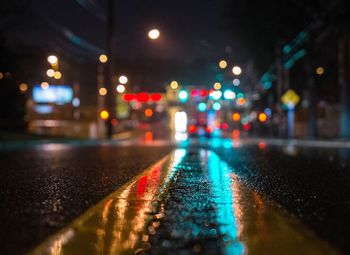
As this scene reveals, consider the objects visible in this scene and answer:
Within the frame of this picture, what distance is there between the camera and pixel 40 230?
7.84 metres

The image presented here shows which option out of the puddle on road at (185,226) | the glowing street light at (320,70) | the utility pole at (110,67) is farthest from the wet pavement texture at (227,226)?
the glowing street light at (320,70)

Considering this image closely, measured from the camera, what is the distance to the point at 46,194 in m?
11.5

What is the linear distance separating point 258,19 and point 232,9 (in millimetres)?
3104

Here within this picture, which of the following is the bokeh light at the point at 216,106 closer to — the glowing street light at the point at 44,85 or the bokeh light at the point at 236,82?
the glowing street light at the point at 44,85

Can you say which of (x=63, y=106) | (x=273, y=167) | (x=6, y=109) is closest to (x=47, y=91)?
(x=63, y=106)

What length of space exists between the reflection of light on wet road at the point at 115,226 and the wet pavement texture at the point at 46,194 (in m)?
0.30

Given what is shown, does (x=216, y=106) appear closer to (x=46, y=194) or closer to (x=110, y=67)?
(x=110, y=67)

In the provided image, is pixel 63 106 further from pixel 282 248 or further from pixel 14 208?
pixel 282 248

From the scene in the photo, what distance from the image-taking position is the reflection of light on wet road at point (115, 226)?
6680 mm

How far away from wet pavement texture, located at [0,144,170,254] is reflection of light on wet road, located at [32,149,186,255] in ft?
1.00

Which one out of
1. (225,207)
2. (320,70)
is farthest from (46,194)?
(320,70)

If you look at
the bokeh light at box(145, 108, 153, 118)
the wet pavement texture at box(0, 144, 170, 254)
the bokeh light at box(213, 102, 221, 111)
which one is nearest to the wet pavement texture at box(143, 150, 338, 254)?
the wet pavement texture at box(0, 144, 170, 254)

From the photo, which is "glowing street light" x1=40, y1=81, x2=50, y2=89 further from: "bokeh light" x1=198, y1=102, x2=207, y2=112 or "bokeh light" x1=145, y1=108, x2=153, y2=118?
"bokeh light" x1=145, y1=108, x2=153, y2=118

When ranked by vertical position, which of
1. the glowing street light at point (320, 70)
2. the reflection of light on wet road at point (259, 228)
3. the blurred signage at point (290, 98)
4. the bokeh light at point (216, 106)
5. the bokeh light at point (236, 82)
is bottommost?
the reflection of light on wet road at point (259, 228)
